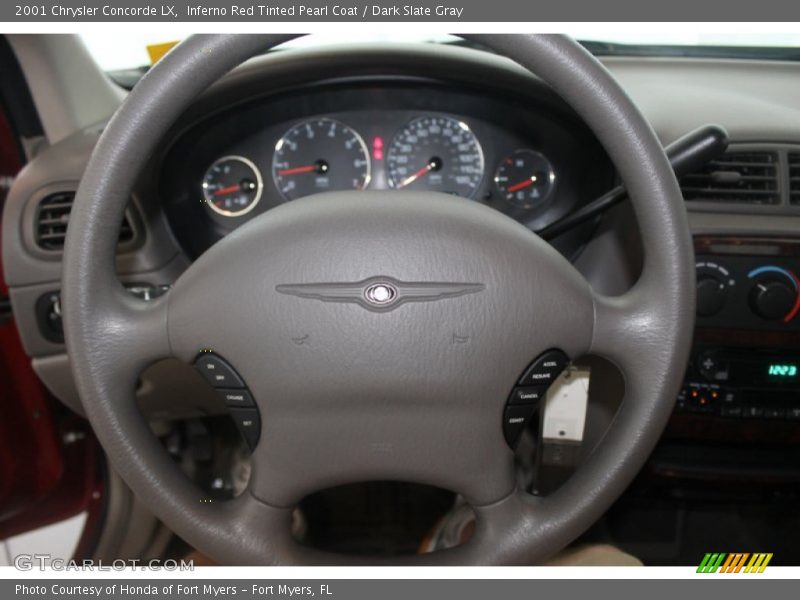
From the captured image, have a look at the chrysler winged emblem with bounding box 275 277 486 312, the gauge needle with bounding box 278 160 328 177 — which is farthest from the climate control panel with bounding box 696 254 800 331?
the gauge needle with bounding box 278 160 328 177

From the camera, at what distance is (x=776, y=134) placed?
3.46ft

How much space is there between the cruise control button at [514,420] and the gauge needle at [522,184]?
0.51m

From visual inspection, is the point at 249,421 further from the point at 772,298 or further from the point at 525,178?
the point at 772,298

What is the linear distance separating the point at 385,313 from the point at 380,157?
1.73 feet

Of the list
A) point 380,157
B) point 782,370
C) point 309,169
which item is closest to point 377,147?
point 380,157

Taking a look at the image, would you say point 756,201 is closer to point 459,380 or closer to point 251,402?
point 459,380

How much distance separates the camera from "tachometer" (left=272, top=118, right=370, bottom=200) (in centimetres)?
115

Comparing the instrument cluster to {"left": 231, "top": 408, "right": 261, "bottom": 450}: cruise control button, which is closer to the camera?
{"left": 231, "top": 408, "right": 261, "bottom": 450}: cruise control button

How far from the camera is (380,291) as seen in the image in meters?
0.72

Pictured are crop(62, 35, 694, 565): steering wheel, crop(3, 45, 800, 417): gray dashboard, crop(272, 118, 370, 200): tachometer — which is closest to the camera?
crop(62, 35, 694, 565): steering wheel

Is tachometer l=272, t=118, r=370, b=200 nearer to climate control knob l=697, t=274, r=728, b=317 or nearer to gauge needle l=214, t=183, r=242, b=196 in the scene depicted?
gauge needle l=214, t=183, r=242, b=196

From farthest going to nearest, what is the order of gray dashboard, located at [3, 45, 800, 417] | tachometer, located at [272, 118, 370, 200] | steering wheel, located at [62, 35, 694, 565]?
tachometer, located at [272, 118, 370, 200]
gray dashboard, located at [3, 45, 800, 417]
steering wheel, located at [62, 35, 694, 565]

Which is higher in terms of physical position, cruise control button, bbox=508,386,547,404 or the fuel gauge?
the fuel gauge
